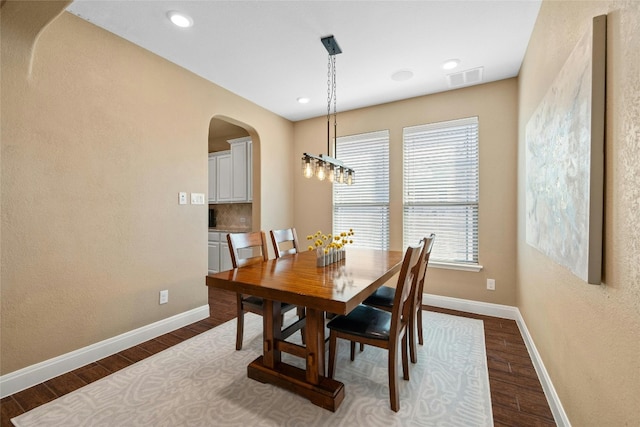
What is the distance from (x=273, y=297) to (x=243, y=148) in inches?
144

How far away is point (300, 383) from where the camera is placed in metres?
1.75

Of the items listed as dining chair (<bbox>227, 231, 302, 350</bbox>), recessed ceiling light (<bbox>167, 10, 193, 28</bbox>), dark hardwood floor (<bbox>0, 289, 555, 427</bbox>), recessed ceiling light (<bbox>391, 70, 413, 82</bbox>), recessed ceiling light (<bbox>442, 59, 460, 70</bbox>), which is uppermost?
recessed ceiling light (<bbox>167, 10, 193, 28</bbox>)

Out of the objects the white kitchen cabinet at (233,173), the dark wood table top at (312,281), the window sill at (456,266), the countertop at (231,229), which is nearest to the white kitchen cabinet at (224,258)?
the countertop at (231,229)

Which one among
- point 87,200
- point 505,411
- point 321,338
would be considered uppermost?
point 87,200

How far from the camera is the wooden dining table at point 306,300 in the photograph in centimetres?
147

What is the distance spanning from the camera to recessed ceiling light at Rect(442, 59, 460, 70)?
2730 mm

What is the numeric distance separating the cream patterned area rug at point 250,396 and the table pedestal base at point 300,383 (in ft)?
0.14

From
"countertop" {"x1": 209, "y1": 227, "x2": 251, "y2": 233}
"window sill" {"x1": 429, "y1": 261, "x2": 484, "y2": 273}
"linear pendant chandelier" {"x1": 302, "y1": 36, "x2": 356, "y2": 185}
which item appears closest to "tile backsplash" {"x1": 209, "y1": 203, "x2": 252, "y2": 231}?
"countertop" {"x1": 209, "y1": 227, "x2": 251, "y2": 233}

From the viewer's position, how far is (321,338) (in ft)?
5.64

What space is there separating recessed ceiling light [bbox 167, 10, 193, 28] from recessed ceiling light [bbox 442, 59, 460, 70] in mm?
2296

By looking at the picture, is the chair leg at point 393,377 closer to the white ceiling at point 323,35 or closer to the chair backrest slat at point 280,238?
the chair backrest slat at point 280,238

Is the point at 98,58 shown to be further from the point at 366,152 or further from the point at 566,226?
the point at 566,226

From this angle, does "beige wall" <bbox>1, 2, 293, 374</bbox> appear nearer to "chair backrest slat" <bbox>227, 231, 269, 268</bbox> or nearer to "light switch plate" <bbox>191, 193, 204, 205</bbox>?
"light switch plate" <bbox>191, 193, 204, 205</bbox>

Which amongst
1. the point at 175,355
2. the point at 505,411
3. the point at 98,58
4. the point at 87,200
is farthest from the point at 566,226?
the point at 98,58
